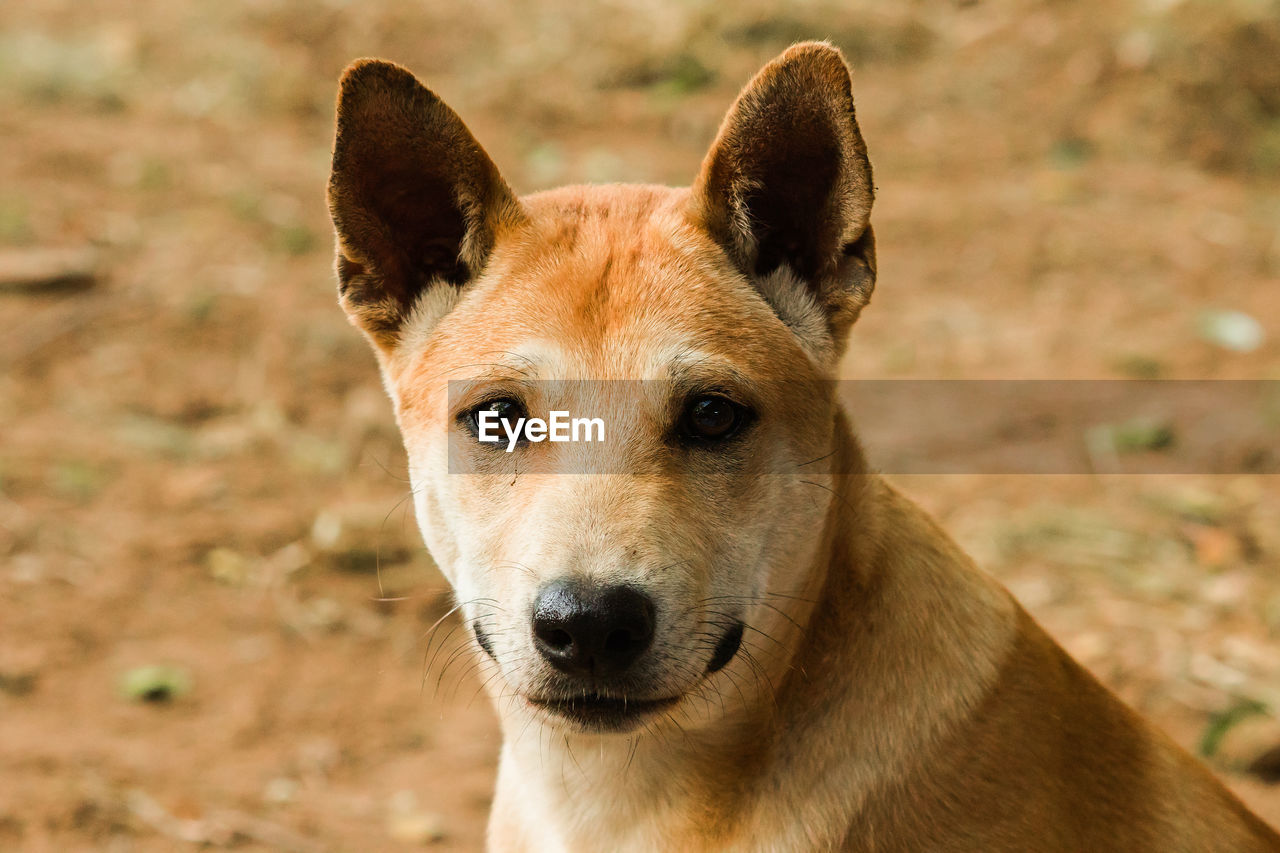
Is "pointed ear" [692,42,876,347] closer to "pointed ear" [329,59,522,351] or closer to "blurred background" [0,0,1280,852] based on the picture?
"pointed ear" [329,59,522,351]

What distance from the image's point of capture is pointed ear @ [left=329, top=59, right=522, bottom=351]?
2891mm

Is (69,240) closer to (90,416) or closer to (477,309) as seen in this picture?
(90,416)

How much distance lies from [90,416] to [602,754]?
4.57m

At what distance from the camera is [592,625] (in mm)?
2393

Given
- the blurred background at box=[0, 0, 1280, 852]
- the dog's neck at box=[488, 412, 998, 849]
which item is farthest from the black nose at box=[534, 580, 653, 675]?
the blurred background at box=[0, 0, 1280, 852]

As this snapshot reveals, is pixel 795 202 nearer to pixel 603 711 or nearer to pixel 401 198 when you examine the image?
pixel 401 198

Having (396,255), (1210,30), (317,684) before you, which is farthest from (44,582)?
(1210,30)

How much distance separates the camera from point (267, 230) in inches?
321

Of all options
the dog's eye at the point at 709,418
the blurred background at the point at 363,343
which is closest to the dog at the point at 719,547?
the dog's eye at the point at 709,418

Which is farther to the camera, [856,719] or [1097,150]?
[1097,150]

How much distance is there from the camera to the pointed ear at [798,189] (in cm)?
276

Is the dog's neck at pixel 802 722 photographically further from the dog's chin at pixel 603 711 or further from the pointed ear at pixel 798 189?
the pointed ear at pixel 798 189

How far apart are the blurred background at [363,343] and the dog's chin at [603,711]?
1.99 m

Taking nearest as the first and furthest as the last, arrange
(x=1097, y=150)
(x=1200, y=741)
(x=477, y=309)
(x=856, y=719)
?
1. (x=856, y=719)
2. (x=477, y=309)
3. (x=1200, y=741)
4. (x=1097, y=150)
